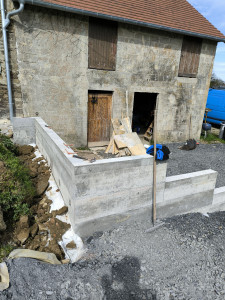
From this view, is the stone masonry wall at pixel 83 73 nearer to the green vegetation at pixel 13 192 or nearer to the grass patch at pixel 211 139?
the grass patch at pixel 211 139

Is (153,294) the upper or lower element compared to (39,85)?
lower

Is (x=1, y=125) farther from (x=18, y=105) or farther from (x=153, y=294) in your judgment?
(x=153, y=294)

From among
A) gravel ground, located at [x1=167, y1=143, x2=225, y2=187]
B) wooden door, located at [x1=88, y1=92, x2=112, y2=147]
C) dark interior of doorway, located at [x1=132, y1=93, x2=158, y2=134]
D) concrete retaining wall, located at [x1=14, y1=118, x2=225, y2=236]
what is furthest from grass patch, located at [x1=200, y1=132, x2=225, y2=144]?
concrete retaining wall, located at [x1=14, y1=118, x2=225, y2=236]

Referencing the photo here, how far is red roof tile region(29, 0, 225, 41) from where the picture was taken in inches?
295

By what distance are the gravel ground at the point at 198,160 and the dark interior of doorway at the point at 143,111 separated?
2.79 metres

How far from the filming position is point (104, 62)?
8.41 m

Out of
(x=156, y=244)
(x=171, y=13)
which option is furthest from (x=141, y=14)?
(x=156, y=244)

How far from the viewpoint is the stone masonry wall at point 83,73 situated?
23.9 ft

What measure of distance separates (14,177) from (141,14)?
7955mm

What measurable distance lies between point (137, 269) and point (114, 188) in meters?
1.45

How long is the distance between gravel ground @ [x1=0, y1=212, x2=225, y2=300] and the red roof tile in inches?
285

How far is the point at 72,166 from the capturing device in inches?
144

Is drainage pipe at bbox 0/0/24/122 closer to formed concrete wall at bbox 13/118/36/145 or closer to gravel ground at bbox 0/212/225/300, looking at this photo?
formed concrete wall at bbox 13/118/36/145

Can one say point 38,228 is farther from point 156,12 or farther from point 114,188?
point 156,12
